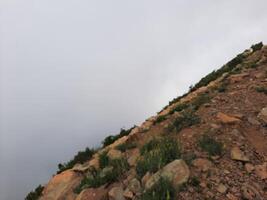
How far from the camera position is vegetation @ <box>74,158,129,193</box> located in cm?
954

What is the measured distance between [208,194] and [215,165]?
3.63 ft

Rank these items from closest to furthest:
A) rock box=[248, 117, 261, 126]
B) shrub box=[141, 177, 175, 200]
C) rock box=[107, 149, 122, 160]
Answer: shrub box=[141, 177, 175, 200], rock box=[248, 117, 261, 126], rock box=[107, 149, 122, 160]

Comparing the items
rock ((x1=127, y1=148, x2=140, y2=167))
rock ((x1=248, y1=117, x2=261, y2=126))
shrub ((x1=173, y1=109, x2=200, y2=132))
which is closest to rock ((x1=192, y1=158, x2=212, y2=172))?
rock ((x1=127, y1=148, x2=140, y2=167))

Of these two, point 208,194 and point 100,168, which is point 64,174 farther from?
point 208,194

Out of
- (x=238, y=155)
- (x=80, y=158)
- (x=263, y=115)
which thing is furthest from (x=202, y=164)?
(x=80, y=158)

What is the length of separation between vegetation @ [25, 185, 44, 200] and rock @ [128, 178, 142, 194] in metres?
5.74

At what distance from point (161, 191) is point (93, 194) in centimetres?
268

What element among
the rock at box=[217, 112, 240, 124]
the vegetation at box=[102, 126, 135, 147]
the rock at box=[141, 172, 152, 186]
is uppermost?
the vegetation at box=[102, 126, 135, 147]

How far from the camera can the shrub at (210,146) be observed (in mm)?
8848

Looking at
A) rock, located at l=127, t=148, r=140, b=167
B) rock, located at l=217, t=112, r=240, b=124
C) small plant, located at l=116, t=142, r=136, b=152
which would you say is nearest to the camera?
rock, located at l=127, t=148, r=140, b=167

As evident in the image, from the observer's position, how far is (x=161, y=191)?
7.47 metres

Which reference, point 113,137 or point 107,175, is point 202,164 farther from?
point 113,137

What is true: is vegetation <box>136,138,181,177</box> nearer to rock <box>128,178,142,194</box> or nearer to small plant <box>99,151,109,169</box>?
rock <box>128,178,142,194</box>

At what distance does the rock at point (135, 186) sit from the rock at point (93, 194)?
912 mm
